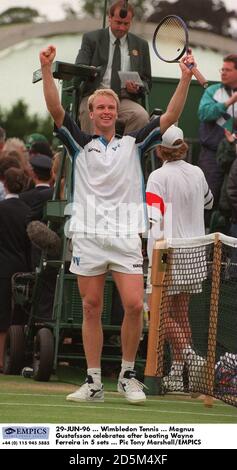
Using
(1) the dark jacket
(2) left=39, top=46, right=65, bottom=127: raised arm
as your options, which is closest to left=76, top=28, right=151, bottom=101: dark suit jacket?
(1) the dark jacket

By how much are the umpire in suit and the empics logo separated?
4.88 meters

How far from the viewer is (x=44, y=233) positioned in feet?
46.2

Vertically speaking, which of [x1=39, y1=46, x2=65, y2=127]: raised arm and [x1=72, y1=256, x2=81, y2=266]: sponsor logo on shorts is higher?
[x1=39, y1=46, x2=65, y2=127]: raised arm

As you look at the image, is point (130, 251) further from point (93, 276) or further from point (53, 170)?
point (53, 170)

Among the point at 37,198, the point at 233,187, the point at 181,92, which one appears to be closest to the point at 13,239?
the point at 37,198

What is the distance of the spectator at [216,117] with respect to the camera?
52.4 ft

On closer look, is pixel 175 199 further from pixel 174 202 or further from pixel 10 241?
pixel 10 241

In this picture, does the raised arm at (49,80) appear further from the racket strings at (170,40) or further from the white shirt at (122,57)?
the white shirt at (122,57)

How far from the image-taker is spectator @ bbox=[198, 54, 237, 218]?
15984 millimetres

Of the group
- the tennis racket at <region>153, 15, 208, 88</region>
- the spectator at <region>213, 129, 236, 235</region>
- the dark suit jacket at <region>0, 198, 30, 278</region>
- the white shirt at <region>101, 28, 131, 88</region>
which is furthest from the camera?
the spectator at <region>213, 129, 236, 235</region>

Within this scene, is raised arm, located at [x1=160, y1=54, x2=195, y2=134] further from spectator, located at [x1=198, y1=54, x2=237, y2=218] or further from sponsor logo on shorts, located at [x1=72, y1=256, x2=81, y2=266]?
spectator, located at [x1=198, y1=54, x2=237, y2=218]

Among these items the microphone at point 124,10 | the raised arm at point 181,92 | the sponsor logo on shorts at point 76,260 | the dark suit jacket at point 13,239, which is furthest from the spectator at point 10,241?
the raised arm at point 181,92

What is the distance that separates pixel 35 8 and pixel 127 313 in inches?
449

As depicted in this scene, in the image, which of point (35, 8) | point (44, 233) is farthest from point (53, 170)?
point (35, 8)
